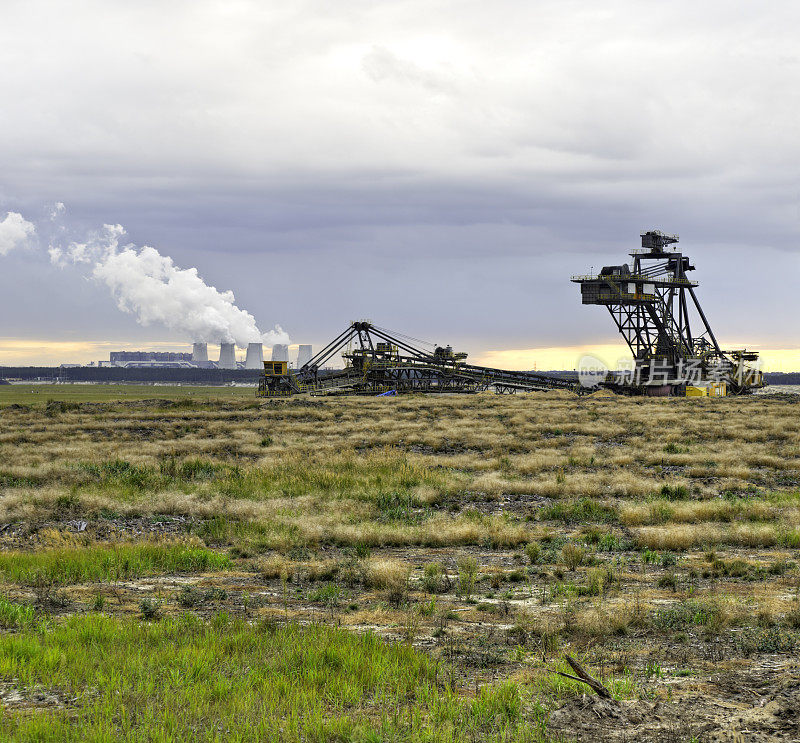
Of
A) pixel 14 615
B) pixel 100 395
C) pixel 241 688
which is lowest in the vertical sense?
pixel 100 395

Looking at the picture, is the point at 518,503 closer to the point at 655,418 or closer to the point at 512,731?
the point at 512,731

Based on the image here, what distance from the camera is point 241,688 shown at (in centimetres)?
682

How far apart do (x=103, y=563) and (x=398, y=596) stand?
5494 millimetres

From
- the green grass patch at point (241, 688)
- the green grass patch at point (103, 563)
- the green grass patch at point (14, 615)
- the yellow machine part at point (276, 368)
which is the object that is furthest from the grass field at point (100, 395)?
the green grass patch at point (241, 688)

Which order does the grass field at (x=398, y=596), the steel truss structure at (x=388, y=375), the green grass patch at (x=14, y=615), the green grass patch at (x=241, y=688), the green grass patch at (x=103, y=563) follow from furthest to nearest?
the steel truss structure at (x=388, y=375) < the green grass patch at (x=103, y=563) < the green grass patch at (x=14, y=615) < the grass field at (x=398, y=596) < the green grass patch at (x=241, y=688)

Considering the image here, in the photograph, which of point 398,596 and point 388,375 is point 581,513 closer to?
point 398,596

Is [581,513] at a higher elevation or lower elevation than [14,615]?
higher

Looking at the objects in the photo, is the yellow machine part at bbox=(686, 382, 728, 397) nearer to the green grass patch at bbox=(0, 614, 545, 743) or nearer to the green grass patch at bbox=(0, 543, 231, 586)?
the green grass patch at bbox=(0, 543, 231, 586)

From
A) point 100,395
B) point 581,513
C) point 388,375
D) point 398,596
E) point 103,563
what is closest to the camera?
point 398,596

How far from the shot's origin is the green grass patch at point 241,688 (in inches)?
237

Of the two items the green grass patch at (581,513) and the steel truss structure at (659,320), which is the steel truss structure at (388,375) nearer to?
the steel truss structure at (659,320)

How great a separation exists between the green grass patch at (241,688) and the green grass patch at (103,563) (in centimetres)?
351

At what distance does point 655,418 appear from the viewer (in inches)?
1710

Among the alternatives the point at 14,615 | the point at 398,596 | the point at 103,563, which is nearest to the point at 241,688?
the point at 14,615
